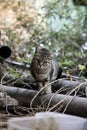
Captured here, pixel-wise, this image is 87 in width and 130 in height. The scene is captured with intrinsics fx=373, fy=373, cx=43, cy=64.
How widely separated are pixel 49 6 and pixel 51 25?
42cm

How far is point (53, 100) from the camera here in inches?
124

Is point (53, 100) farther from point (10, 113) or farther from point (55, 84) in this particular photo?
point (55, 84)

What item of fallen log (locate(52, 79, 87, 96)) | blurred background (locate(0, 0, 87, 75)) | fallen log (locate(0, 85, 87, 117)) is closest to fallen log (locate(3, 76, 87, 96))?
fallen log (locate(52, 79, 87, 96))

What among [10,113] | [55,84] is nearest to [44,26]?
[55,84]

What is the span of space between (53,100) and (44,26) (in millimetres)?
4781

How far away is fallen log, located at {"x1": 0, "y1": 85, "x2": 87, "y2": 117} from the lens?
2.92 m

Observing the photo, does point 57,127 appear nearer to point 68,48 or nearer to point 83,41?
point 68,48

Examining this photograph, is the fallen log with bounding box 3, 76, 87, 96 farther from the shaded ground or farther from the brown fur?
the shaded ground

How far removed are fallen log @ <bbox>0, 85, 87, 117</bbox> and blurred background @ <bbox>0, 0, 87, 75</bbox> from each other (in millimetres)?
3012

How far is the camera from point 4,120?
2.96m

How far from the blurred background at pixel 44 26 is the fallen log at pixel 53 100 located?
3012mm

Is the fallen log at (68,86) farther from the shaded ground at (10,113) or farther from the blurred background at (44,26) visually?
the blurred background at (44,26)

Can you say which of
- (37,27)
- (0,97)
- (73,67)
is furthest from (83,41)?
(0,97)

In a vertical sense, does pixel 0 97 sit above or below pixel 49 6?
below
